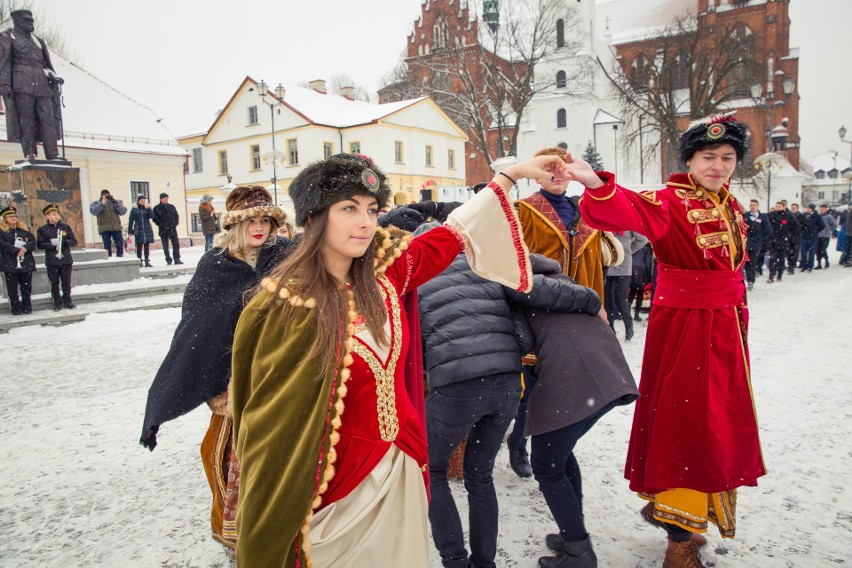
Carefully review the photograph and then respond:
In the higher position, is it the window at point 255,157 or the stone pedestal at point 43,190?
the window at point 255,157

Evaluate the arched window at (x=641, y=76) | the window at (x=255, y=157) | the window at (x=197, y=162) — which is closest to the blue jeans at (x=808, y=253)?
the arched window at (x=641, y=76)

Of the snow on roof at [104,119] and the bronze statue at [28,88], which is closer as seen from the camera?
the bronze statue at [28,88]

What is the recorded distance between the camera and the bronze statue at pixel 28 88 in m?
12.0

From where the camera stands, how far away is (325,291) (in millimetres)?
1863

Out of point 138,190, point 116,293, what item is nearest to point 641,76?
point 138,190

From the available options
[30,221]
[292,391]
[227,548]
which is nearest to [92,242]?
[30,221]

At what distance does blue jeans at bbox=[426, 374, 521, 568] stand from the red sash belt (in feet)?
3.29

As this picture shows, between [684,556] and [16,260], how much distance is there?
11.3 metres

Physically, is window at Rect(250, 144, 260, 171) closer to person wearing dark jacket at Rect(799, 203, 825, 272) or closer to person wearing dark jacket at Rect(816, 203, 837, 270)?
person wearing dark jacket at Rect(799, 203, 825, 272)

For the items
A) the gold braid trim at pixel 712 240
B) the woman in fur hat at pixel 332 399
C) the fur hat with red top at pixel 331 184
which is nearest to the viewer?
the woman in fur hat at pixel 332 399

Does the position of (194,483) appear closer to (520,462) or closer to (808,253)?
(520,462)

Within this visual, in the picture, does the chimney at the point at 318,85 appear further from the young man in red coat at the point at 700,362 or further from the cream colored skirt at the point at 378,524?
the cream colored skirt at the point at 378,524

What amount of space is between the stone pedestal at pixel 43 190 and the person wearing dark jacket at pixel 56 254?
7.17 feet

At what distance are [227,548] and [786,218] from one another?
17289mm
